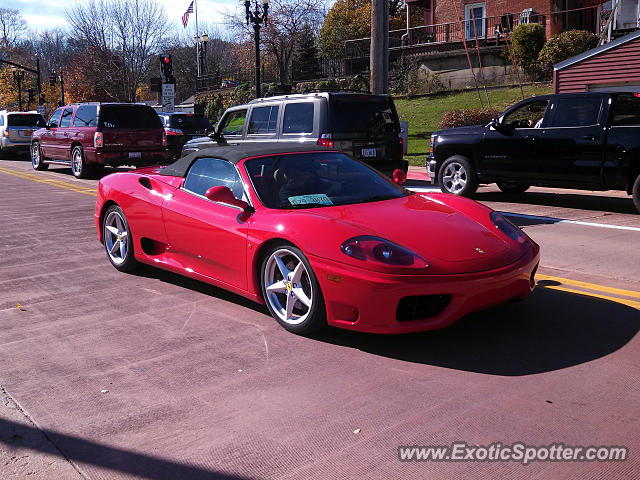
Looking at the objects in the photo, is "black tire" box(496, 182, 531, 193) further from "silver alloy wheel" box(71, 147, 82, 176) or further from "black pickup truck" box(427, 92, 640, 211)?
"silver alloy wheel" box(71, 147, 82, 176)

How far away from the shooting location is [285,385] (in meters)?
3.86

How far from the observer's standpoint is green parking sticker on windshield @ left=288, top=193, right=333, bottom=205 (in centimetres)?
516

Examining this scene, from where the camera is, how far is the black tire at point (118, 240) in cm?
652

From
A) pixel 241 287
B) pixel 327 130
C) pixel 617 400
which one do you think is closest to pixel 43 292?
pixel 241 287

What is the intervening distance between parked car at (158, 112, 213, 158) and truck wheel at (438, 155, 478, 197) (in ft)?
35.0

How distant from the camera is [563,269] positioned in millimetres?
6609

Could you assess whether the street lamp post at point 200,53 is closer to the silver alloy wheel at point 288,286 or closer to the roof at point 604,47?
the roof at point 604,47

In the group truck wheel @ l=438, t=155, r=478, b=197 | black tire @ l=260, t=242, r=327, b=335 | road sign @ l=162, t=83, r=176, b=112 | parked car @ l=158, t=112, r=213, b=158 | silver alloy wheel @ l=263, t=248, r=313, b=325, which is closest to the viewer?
black tire @ l=260, t=242, r=327, b=335

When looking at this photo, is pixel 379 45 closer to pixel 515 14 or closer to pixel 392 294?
pixel 392 294

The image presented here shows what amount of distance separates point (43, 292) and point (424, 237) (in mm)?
3557

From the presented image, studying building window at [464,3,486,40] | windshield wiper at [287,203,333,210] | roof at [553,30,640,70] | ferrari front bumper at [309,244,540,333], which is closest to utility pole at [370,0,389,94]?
roof at [553,30,640,70]

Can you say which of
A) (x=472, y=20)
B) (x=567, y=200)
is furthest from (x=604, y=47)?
(x=472, y=20)

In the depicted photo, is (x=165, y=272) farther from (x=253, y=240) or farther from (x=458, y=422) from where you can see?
(x=458, y=422)

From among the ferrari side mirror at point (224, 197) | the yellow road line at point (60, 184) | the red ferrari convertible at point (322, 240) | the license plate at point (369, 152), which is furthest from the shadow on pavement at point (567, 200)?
the yellow road line at point (60, 184)
